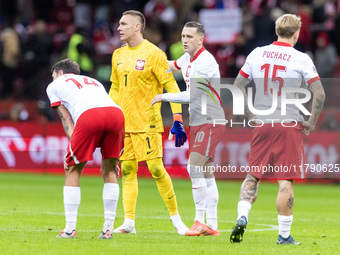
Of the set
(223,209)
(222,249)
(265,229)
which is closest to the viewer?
(222,249)

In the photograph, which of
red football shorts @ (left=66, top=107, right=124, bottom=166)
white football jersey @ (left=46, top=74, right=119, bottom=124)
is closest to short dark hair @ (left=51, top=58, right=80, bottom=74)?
white football jersey @ (left=46, top=74, right=119, bottom=124)

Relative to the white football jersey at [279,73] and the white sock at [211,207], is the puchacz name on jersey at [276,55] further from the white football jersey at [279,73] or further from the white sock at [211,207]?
the white sock at [211,207]

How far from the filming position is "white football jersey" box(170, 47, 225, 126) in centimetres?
966

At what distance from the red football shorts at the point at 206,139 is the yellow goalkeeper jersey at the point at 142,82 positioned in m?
0.65

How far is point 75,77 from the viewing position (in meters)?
8.90

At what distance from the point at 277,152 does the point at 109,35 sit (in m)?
16.0

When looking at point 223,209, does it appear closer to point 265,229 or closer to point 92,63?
point 265,229

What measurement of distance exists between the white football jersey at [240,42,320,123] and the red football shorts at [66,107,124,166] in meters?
1.58

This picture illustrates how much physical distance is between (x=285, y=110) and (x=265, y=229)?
9.16 ft

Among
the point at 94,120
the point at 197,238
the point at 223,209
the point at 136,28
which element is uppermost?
the point at 136,28

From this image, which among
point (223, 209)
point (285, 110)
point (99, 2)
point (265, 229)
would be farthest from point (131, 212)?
point (99, 2)

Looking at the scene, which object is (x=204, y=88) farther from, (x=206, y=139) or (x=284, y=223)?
(x=284, y=223)

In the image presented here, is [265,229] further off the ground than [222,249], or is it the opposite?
[222,249]

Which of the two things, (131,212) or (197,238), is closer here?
(197,238)
